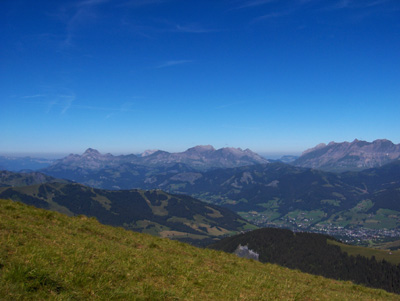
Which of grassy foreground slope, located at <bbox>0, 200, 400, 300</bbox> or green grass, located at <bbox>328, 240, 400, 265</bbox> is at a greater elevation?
grassy foreground slope, located at <bbox>0, 200, 400, 300</bbox>

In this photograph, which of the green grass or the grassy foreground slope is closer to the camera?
the grassy foreground slope

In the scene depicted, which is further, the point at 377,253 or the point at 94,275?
the point at 377,253

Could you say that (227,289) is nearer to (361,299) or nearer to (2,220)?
(361,299)

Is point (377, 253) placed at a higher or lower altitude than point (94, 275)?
lower

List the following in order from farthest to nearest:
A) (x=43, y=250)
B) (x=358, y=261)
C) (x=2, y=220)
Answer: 1. (x=358, y=261)
2. (x=2, y=220)
3. (x=43, y=250)

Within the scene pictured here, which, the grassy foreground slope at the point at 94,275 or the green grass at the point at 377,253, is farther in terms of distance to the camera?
the green grass at the point at 377,253

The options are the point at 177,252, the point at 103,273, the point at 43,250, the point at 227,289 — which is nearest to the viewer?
the point at 103,273

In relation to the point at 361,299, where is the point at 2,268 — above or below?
above

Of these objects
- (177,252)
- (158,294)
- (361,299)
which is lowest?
(361,299)

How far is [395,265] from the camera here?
14338 centimetres

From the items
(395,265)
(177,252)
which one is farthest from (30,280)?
(395,265)

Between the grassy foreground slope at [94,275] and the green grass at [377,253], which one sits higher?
the grassy foreground slope at [94,275]

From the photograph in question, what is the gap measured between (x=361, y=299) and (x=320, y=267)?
191773mm

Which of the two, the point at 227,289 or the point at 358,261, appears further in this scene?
the point at 358,261
